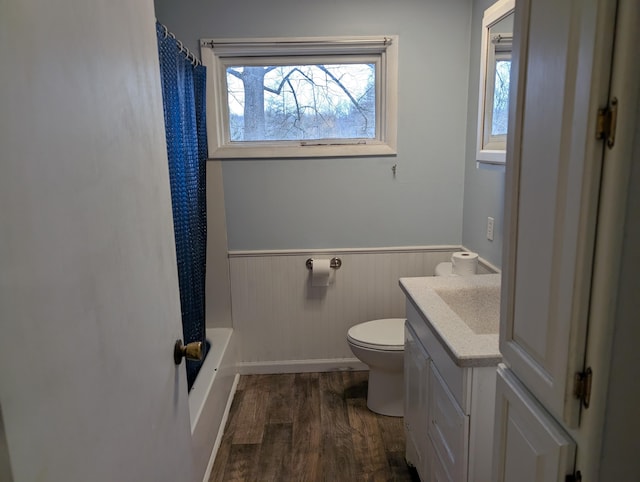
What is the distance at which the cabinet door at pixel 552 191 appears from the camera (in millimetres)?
689

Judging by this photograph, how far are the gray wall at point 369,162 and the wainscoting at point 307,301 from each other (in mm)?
98

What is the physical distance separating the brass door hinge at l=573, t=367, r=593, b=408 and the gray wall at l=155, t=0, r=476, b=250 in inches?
83.5

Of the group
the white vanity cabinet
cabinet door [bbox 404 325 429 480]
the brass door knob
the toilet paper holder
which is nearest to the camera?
the brass door knob

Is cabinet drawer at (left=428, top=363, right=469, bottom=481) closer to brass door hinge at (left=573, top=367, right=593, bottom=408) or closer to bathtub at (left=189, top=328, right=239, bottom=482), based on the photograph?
brass door hinge at (left=573, top=367, right=593, bottom=408)

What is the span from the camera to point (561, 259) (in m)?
0.77

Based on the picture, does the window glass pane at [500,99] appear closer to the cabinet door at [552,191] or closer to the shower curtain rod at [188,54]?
the cabinet door at [552,191]

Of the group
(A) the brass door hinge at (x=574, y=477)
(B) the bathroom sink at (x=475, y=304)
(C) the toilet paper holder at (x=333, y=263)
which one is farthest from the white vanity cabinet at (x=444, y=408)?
(C) the toilet paper holder at (x=333, y=263)

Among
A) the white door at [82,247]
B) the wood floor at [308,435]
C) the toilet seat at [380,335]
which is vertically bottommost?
the wood floor at [308,435]

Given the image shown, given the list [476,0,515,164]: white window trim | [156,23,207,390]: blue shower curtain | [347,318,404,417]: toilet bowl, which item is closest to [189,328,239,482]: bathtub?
[156,23,207,390]: blue shower curtain

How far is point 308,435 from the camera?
235cm

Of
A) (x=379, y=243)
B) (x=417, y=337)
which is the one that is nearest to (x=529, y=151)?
(x=417, y=337)

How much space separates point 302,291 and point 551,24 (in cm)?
230

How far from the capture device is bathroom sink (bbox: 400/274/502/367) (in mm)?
1345

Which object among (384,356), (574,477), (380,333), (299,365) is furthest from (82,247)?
(299,365)
